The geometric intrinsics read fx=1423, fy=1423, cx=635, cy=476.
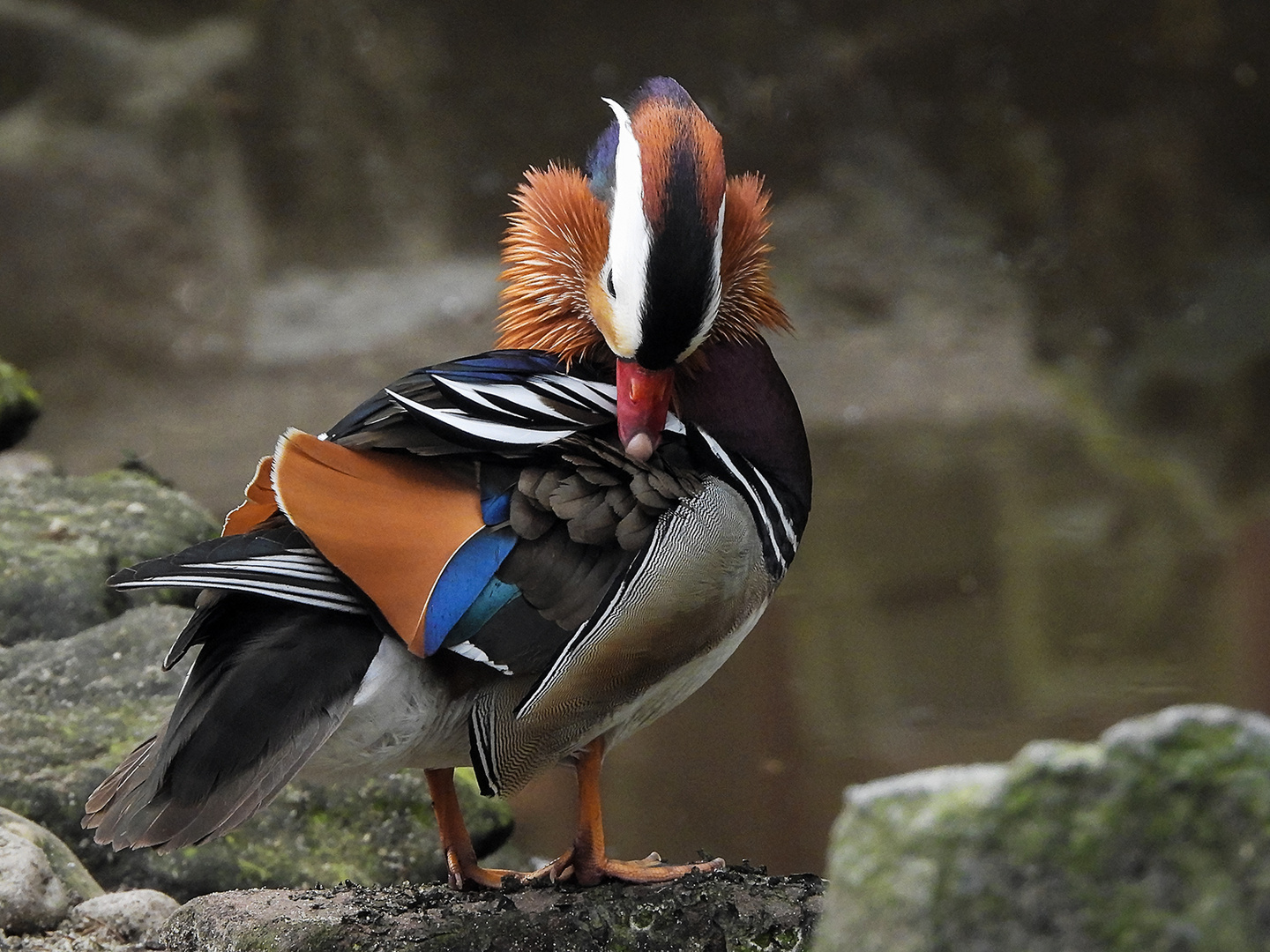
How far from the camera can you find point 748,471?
1745mm

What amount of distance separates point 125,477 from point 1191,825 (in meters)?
2.73

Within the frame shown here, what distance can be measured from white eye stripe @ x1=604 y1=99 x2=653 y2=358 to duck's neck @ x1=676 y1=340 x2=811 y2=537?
0.56 feet

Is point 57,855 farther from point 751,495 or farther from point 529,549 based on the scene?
point 751,495

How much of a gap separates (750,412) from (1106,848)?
41.6 inches

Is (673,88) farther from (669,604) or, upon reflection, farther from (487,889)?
(487,889)

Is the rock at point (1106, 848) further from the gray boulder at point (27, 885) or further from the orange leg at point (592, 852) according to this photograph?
the gray boulder at point (27, 885)

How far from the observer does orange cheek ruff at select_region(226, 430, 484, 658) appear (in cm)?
147

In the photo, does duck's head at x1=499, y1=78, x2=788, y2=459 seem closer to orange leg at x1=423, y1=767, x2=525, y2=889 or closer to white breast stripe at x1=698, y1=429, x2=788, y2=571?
white breast stripe at x1=698, y1=429, x2=788, y2=571

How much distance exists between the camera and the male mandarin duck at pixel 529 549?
1.44 meters

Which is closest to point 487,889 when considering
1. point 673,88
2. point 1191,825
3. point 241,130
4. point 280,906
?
point 280,906

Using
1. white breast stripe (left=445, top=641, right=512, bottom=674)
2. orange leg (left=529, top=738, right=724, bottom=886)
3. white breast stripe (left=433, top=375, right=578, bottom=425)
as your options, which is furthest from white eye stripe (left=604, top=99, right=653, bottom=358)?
orange leg (left=529, top=738, right=724, bottom=886)

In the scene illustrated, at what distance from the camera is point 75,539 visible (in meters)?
→ 2.62

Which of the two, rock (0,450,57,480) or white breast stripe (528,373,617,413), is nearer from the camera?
white breast stripe (528,373,617,413)

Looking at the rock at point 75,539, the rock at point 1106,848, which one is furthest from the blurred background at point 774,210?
the rock at point 1106,848
